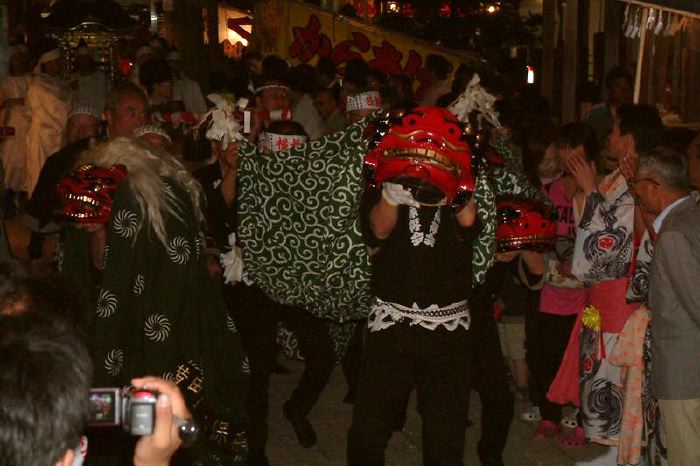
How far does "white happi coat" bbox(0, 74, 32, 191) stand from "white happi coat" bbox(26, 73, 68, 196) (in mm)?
532

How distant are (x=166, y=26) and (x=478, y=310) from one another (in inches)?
639

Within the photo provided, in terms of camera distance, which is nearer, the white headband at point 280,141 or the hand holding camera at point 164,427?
the hand holding camera at point 164,427

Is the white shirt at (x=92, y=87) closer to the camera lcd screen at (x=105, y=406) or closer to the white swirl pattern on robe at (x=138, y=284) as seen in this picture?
the white swirl pattern on robe at (x=138, y=284)

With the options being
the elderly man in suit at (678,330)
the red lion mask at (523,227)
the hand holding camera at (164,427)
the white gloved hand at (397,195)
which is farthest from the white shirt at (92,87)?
the hand holding camera at (164,427)

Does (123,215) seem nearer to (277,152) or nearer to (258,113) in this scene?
(277,152)

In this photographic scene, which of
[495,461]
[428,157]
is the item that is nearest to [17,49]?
[495,461]

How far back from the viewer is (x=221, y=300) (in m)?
5.65

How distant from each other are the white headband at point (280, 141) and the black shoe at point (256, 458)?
1.66m

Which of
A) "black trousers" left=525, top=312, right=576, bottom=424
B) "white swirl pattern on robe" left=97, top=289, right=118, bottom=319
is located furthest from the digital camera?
"black trousers" left=525, top=312, right=576, bottom=424

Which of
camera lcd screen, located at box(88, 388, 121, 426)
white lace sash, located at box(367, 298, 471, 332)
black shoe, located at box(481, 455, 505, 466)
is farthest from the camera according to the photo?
black shoe, located at box(481, 455, 505, 466)

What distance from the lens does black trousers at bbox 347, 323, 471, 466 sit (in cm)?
487

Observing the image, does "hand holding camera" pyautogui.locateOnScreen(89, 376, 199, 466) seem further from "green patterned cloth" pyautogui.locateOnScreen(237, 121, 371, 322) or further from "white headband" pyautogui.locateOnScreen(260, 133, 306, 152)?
"white headband" pyautogui.locateOnScreen(260, 133, 306, 152)

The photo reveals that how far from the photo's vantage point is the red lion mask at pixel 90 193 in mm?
5137

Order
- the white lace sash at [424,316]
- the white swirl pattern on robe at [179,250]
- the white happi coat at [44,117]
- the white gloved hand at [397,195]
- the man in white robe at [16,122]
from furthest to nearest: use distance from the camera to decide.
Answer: the man in white robe at [16,122] → the white happi coat at [44,117] → the white swirl pattern on robe at [179,250] → the white lace sash at [424,316] → the white gloved hand at [397,195]
